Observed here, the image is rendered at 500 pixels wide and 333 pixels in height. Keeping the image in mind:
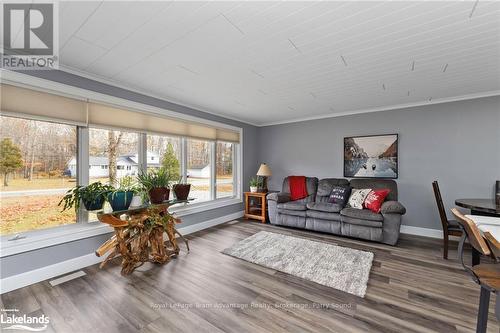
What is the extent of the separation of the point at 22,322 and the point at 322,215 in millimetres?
3819

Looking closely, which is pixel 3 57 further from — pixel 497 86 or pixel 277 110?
pixel 497 86

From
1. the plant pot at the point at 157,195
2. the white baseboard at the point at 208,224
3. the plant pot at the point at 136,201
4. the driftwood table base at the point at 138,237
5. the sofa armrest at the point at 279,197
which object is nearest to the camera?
the driftwood table base at the point at 138,237

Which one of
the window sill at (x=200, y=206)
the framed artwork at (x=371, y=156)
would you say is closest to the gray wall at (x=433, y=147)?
the framed artwork at (x=371, y=156)

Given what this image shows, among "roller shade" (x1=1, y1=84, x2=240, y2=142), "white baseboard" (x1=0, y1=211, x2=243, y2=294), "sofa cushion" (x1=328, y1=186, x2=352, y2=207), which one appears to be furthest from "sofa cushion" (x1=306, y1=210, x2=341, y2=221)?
"white baseboard" (x1=0, y1=211, x2=243, y2=294)

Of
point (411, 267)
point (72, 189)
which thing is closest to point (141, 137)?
point (72, 189)

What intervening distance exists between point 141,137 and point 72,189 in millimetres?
1161

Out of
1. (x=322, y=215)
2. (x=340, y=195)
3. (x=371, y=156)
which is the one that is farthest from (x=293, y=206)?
(x=371, y=156)

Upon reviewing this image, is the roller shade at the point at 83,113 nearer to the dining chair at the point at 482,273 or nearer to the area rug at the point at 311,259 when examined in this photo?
the area rug at the point at 311,259

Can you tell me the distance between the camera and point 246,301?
6.39ft

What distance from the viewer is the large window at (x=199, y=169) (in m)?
4.12

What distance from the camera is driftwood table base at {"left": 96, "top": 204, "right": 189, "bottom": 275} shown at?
244cm

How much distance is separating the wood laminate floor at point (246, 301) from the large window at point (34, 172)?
0.74m

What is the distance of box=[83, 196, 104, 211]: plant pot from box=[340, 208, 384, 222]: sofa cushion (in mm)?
3582

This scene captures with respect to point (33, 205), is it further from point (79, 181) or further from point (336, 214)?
point (336, 214)
